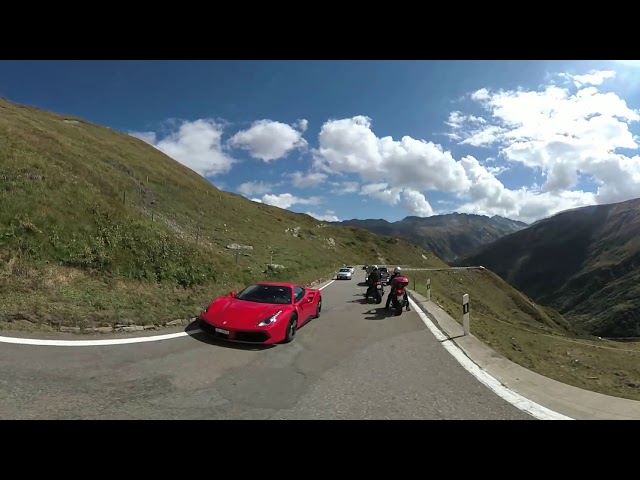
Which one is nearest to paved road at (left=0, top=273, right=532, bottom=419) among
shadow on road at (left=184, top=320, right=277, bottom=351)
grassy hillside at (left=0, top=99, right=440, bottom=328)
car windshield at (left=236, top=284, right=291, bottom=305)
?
shadow on road at (left=184, top=320, right=277, bottom=351)

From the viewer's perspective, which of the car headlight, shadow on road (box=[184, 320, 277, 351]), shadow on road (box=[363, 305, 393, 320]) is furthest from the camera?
shadow on road (box=[363, 305, 393, 320])

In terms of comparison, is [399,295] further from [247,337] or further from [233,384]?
[233,384]

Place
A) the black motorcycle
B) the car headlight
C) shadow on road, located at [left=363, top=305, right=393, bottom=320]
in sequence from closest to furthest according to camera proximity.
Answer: the car headlight
shadow on road, located at [left=363, top=305, right=393, bottom=320]
the black motorcycle

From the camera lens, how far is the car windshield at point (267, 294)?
337 inches

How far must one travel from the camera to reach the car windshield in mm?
8555

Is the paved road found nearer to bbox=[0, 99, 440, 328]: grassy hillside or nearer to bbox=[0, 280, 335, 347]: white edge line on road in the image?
bbox=[0, 280, 335, 347]: white edge line on road

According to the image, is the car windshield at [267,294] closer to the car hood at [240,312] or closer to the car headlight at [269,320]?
the car hood at [240,312]

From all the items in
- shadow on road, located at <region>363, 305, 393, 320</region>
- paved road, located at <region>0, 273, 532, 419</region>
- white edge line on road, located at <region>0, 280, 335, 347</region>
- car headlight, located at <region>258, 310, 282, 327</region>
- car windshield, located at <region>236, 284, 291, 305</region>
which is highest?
car windshield, located at <region>236, 284, 291, 305</region>

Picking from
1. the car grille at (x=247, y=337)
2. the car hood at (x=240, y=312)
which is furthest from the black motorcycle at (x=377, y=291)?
the car grille at (x=247, y=337)

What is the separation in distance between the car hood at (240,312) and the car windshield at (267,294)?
0.29 metres

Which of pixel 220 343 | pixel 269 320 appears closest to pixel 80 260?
pixel 220 343

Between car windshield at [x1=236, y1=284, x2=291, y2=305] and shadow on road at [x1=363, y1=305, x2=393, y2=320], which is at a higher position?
car windshield at [x1=236, y1=284, x2=291, y2=305]
